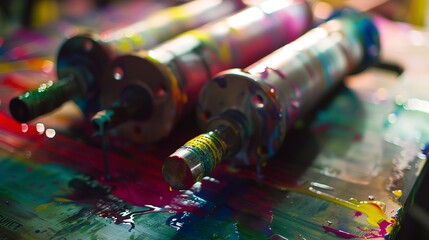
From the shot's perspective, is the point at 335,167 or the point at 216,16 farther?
the point at 216,16

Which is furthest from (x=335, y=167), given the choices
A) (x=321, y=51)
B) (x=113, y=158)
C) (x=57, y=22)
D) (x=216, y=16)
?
(x=57, y=22)

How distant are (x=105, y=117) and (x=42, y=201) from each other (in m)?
0.16

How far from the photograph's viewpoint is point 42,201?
2.41ft

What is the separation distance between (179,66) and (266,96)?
6.7 inches

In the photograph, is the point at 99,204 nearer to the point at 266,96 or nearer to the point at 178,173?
the point at 178,173

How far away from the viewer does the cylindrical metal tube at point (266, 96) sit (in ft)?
2.52

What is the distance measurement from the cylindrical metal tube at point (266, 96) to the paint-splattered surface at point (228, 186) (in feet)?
0.22

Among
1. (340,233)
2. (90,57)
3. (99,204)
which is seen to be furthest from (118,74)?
(340,233)

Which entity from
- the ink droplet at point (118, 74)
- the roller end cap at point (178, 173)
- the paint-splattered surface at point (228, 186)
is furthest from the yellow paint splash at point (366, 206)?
the ink droplet at point (118, 74)

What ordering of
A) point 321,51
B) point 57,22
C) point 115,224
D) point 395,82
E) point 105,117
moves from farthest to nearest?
1. point 57,22
2. point 395,82
3. point 321,51
4. point 105,117
5. point 115,224

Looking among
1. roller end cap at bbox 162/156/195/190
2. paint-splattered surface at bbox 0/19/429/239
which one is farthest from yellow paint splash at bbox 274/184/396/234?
roller end cap at bbox 162/156/195/190

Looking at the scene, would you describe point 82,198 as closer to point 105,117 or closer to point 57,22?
point 105,117

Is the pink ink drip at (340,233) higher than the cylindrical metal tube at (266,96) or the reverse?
the reverse

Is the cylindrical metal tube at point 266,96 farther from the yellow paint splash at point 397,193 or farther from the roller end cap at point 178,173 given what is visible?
the yellow paint splash at point 397,193
